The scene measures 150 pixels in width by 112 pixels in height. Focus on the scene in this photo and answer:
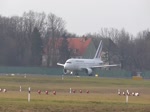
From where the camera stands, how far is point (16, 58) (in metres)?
146

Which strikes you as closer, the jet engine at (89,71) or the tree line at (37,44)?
the jet engine at (89,71)

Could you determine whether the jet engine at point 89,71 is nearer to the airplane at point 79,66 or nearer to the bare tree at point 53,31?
the airplane at point 79,66

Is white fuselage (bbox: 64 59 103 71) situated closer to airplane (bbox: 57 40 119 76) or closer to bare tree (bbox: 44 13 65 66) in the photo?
airplane (bbox: 57 40 119 76)

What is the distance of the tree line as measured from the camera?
14462 cm

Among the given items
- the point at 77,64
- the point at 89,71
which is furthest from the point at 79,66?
the point at 89,71

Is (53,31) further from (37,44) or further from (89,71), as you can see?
(89,71)

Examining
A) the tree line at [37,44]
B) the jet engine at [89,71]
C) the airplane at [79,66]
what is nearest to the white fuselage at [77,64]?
the airplane at [79,66]

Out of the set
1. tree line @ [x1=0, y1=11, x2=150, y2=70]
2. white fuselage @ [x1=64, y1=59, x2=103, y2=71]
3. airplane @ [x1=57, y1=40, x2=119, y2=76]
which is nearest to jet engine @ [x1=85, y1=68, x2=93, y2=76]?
airplane @ [x1=57, y1=40, x2=119, y2=76]

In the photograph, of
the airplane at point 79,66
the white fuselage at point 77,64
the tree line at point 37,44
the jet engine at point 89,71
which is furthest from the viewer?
the tree line at point 37,44

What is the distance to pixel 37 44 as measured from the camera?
14400 cm

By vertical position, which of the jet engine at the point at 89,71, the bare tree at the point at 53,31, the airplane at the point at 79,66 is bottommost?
the jet engine at the point at 89,71

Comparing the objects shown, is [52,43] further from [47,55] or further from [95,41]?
[95,41]

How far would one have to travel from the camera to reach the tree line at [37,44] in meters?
145

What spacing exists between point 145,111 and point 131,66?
133 m
